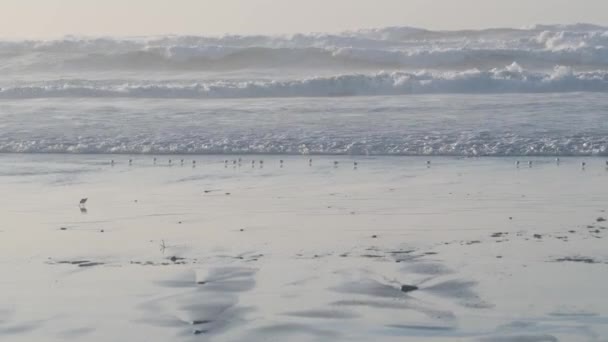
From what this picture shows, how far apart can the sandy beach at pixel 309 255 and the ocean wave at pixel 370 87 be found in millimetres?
11763

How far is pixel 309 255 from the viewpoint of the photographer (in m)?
7.23

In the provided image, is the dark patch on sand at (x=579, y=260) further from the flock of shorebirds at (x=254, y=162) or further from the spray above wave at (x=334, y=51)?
the spray above wave at (x=334, y=51)

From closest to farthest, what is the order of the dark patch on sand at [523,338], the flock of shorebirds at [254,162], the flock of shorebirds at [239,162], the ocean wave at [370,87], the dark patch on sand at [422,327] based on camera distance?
the dark patch on sand at [523,338] < the dark patch on sand at [422,327] < the flock of shorebirds at [254,162] < the flock of shorebirds at [239,162] < the ocean wave at [370,87]

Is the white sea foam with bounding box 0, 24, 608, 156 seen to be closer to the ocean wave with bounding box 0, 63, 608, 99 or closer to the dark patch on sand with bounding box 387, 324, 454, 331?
the ocean wave with bounding box 0, 63, 608, 99

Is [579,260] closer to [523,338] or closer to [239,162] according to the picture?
[523,338]

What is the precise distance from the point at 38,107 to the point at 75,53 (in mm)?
16928

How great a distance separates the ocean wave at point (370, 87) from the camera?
23.4 metres

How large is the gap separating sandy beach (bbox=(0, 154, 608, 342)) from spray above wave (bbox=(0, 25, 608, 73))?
68.5 ft

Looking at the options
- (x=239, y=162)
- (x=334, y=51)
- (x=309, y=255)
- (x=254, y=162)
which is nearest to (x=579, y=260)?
(x=309, y=255)

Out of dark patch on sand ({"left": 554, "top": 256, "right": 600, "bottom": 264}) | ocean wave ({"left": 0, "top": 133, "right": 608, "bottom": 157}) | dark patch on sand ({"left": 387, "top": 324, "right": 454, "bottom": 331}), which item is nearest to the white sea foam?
ocean wave ({"left": 0, "top": 133, "right": 608, "bottom": 157})

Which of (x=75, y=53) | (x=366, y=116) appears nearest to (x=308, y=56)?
(x=75, y=53)

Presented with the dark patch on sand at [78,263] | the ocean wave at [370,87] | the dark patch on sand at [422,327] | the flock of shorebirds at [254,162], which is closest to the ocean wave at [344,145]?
the flock of shorebirds at [254,162]

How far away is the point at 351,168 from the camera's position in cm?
1220

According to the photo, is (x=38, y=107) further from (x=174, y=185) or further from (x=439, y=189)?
(x=439, y=189)
